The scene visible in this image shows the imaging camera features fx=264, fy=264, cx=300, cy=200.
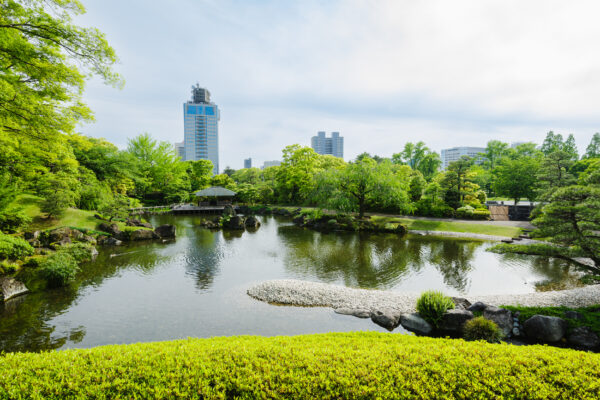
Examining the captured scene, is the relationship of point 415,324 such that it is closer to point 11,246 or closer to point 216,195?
point 11,246

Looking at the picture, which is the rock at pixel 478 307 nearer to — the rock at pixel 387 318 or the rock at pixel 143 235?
the rock at pixel 387 318

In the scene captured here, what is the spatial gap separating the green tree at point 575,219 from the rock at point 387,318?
5.25 meters

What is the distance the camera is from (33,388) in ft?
10.5

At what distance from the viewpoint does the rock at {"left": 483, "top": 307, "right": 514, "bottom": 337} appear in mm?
6927

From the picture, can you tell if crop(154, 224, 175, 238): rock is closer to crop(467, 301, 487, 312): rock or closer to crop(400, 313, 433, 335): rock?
crop(400, 313, 433, 335): rock

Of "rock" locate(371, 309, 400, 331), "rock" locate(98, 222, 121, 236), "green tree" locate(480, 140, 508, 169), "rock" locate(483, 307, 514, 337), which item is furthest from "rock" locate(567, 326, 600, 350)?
"green tree" locate(480, 140, 508, 169)

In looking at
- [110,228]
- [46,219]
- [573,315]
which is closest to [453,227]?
[573,315]

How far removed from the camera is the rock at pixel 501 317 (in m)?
6.93

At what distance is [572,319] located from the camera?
686cm

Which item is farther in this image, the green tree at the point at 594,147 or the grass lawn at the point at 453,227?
the green tree at the point at 594,147

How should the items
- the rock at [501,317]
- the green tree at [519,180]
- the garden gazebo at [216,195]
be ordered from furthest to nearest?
1. the garden gazebo at [216,195]
2. the green tree at [519,180]
3. the rock at [501,317]

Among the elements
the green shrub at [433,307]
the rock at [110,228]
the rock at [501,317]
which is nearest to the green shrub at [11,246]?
the rock at [110,228]

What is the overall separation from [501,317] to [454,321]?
1238 millimetres

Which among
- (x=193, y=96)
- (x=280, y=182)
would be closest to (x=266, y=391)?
(x=280, y=182)
